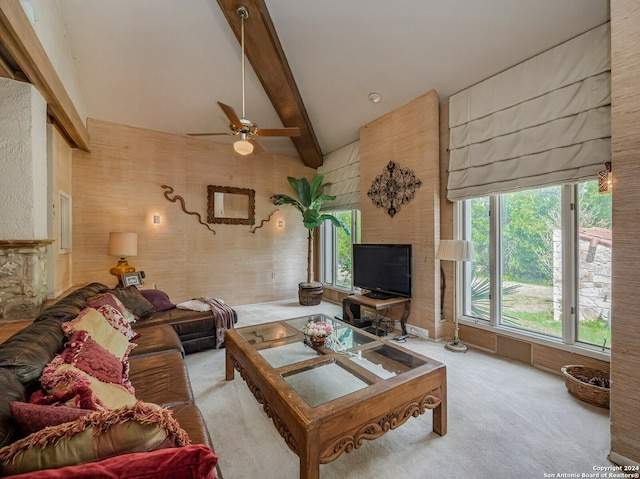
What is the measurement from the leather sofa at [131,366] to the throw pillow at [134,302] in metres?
0.22

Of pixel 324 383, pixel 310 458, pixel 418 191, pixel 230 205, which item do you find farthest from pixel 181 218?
pixel 310 458

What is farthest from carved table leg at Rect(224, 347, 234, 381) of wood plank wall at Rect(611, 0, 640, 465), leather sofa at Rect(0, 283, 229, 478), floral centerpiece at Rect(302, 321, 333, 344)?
wood plank wall at Rect(611, 0, 640, 465)

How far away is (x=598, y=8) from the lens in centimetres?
238

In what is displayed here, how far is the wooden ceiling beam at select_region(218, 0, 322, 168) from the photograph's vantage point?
3.13 m

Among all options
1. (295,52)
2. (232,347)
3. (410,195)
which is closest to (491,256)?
(410,195)

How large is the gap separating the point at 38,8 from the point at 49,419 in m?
3.55

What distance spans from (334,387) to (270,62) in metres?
3.98

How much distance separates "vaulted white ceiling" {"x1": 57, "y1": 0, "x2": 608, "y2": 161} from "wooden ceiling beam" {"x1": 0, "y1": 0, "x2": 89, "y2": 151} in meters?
0.83

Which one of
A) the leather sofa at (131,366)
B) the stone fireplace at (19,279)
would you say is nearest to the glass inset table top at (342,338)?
the leather sofa at (131,366)

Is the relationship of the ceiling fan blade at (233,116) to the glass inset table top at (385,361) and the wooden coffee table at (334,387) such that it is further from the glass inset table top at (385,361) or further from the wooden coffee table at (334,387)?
the glass inset table top at (385,361)

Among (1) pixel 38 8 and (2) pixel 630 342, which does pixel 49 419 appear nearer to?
(2) pixel 630 342

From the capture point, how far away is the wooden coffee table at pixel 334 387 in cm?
146

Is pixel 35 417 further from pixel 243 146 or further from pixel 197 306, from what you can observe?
pixel 197 306

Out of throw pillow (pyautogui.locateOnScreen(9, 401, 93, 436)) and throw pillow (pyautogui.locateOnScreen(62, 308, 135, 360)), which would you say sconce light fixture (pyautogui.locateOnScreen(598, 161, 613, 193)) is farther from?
throw pillow (pyautogui.locateOnScreen(62, 308, 135, 360))
